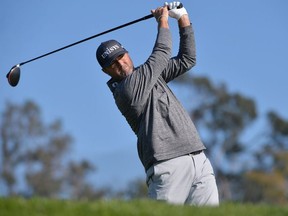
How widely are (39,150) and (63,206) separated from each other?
204ft

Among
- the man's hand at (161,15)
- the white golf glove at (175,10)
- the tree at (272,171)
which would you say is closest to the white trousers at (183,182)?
the man's hand at (161,15)

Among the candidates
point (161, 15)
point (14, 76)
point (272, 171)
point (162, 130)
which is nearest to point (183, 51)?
point (161, 15)

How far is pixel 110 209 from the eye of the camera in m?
6.33

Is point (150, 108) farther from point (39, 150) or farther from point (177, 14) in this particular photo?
point (39, 150)

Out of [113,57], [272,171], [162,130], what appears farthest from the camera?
[272,171]

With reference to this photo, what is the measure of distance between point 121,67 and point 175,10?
2.87 feet

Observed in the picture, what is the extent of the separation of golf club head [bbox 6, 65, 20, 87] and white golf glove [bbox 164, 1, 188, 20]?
9.00 ft

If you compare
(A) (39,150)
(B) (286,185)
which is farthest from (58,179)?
(B) (286,185)

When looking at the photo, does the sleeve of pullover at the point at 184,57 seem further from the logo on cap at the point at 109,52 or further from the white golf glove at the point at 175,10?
the logo on cap at the point at 109,52

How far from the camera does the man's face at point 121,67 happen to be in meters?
8.92

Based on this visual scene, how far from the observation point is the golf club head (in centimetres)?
1088

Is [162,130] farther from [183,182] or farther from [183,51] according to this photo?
[183,51]

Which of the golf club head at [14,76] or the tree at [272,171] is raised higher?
the golf club head at [14,76]

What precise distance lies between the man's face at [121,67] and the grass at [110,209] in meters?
2.48
